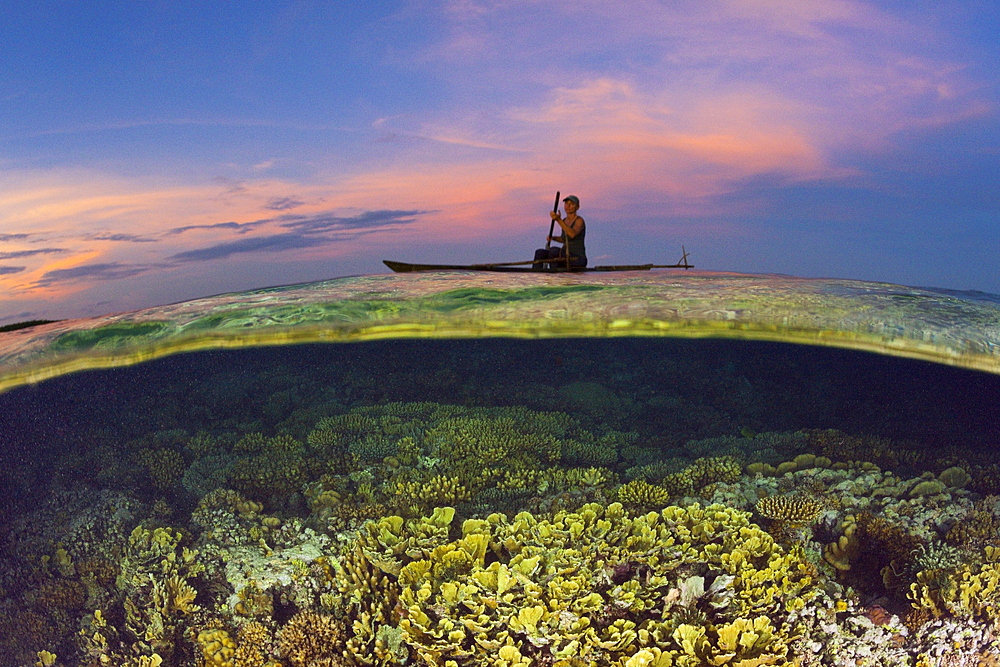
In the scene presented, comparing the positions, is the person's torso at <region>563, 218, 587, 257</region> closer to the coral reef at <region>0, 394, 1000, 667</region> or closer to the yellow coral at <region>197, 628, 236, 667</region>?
the coral reef at <region>0, 394, 1000, 667</region>

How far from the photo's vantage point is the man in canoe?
28.3 feet

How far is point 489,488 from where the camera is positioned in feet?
22.1

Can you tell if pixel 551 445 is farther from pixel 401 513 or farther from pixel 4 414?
pixel 4 414

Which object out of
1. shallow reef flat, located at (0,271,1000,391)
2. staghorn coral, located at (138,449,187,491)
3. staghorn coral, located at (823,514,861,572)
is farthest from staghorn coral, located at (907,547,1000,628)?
staghorn coral, located at (138,449,187,491)

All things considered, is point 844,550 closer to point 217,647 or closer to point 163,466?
point 217,647

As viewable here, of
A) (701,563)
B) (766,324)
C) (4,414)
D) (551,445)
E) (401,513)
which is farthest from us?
(4,414)

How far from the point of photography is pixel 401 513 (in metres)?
6.33

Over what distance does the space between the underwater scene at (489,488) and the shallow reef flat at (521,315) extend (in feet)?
0.18

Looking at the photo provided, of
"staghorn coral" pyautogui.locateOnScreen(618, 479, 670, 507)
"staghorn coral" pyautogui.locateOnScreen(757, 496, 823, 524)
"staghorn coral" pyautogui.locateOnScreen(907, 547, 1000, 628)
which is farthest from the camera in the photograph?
"staghorn coral" pyautogui.locateOnScreen(618, 479, 670, 507)

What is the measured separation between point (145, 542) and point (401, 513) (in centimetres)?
324

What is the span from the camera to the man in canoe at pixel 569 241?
8625 mm

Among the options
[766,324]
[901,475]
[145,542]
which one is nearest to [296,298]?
[145,542]

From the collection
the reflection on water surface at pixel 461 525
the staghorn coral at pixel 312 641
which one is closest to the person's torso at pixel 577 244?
the reflection on water surface at pixel 461 525

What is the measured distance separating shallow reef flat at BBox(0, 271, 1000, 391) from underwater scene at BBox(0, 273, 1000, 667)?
5 cm
